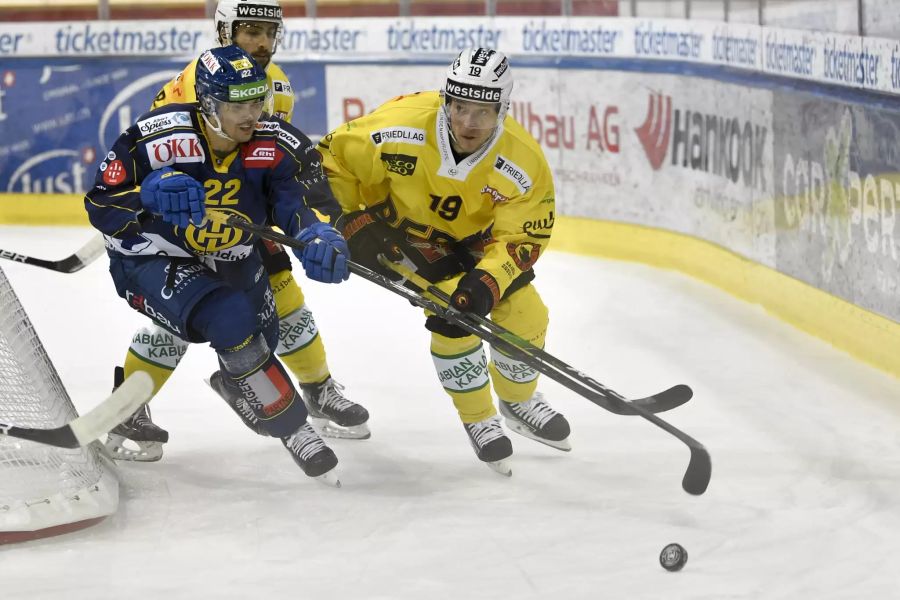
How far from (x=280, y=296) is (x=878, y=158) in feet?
6.79

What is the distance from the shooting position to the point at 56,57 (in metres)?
7.61

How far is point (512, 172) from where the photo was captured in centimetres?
351

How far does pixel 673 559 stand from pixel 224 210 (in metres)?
1.40

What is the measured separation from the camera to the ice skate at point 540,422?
3.82 metres

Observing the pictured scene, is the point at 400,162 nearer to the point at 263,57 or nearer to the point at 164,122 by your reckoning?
the point at 164,122

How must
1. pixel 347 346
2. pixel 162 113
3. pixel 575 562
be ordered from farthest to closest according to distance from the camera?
1. pixel 347 346
2. pixel 162 113
3. pixel 575 562

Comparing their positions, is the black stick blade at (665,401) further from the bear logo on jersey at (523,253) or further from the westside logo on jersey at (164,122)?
the westside logo on jersey at (164,122)

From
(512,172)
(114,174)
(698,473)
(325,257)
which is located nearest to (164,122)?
(114,174)

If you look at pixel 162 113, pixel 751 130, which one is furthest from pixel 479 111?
pixel 751 130

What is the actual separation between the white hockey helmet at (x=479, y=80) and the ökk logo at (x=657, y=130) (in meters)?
2.99

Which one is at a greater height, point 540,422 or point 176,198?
point 176,198

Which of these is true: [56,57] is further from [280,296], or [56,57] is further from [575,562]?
[575,562]

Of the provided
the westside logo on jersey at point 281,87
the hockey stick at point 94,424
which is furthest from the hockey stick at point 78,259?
the hockey stick at point 94,424

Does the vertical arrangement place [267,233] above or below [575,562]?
above
